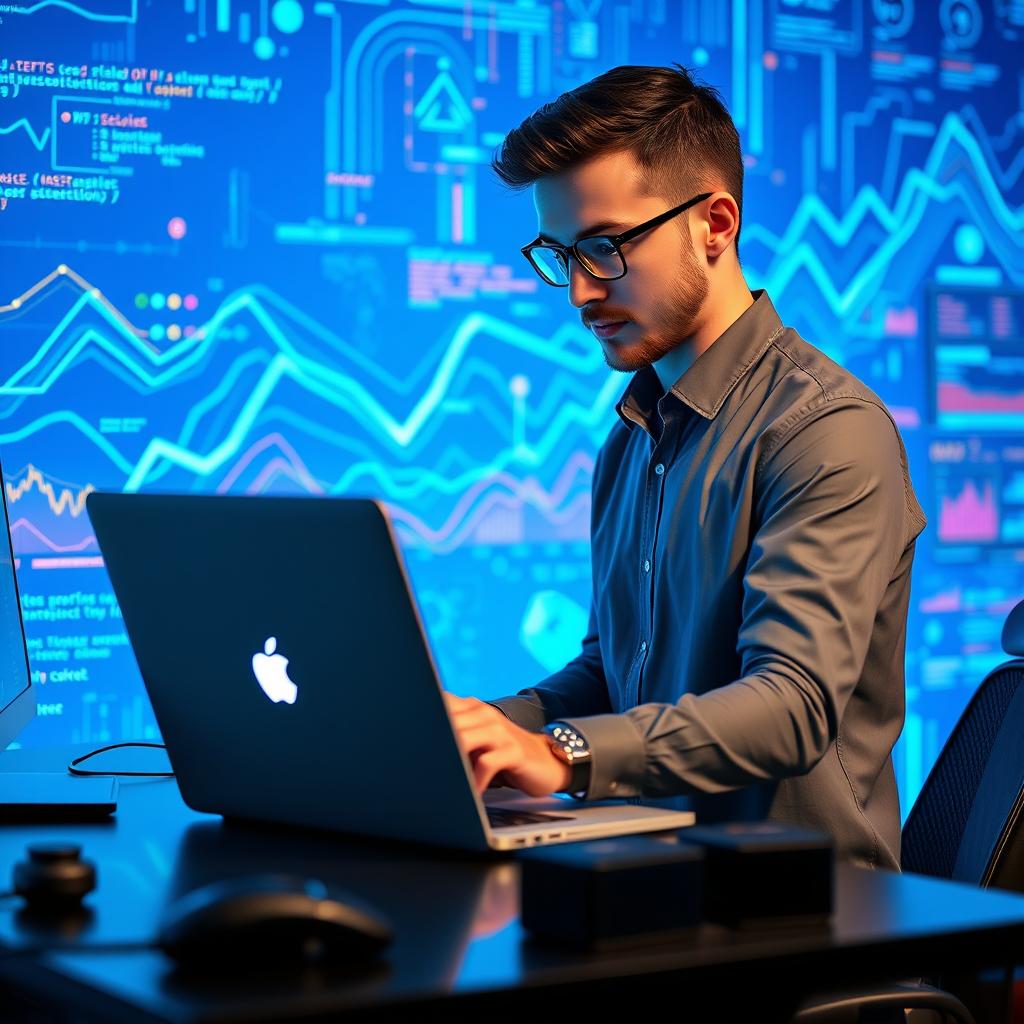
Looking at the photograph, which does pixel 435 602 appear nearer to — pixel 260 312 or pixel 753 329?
pixel 260 312

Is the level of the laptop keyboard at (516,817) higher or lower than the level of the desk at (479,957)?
lower

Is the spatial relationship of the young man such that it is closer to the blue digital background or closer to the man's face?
the man's face

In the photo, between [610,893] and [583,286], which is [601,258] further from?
[610,893]

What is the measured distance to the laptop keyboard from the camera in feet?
3.77

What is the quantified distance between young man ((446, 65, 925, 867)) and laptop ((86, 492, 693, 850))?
0.09 metres

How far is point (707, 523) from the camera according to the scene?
1567 mm

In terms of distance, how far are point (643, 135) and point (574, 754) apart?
772 millimetres

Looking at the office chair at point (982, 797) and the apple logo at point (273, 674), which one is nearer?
the apple logo at point (273, 674)

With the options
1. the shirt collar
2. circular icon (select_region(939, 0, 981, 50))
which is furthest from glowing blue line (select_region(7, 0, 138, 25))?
circular icon (select_region(939, 0, 981, 50))

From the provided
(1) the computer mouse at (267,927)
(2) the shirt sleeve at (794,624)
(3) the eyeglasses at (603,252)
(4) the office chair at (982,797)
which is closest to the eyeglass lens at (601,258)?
(3) the eyeglasses at (603,252)

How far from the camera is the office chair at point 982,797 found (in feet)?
4.97

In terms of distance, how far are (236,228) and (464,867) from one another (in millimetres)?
2130

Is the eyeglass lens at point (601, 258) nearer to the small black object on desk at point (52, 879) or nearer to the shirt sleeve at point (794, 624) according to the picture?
the shirt sleeve at point (794, 624)

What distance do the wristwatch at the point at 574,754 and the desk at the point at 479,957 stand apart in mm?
126
